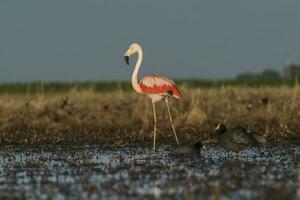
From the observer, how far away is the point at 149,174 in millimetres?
9078

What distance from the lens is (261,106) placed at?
1842 cm

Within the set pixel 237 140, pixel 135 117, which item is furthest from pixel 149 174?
pixel 135 117

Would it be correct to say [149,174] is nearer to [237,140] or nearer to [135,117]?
[237,140]

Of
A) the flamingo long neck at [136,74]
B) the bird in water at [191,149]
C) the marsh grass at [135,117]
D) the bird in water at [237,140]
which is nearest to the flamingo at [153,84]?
the flamingo long neck at [136,74]

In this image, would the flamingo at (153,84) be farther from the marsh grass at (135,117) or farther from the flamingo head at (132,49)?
the marsh grass at (135,117)

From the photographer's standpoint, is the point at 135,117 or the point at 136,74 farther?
the point at 135,117

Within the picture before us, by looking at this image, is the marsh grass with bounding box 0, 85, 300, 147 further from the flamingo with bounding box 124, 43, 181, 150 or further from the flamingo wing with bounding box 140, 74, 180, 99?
the flamingo wing with bounding box 140, 74, 180, 99

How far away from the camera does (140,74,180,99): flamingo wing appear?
1323cm

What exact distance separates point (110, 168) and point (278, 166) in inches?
80.6

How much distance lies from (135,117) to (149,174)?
8.50 m

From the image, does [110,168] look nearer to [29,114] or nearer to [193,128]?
[193,128]

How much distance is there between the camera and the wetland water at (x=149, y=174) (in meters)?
7.53

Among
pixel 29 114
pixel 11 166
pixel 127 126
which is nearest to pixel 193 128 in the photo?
pixel 127 126

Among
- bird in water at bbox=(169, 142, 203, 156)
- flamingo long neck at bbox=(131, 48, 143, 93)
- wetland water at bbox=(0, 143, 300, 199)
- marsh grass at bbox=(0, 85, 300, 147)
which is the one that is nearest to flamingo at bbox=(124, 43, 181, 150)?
flamingo long neck at bbox=(131, 48, 143, 93)
